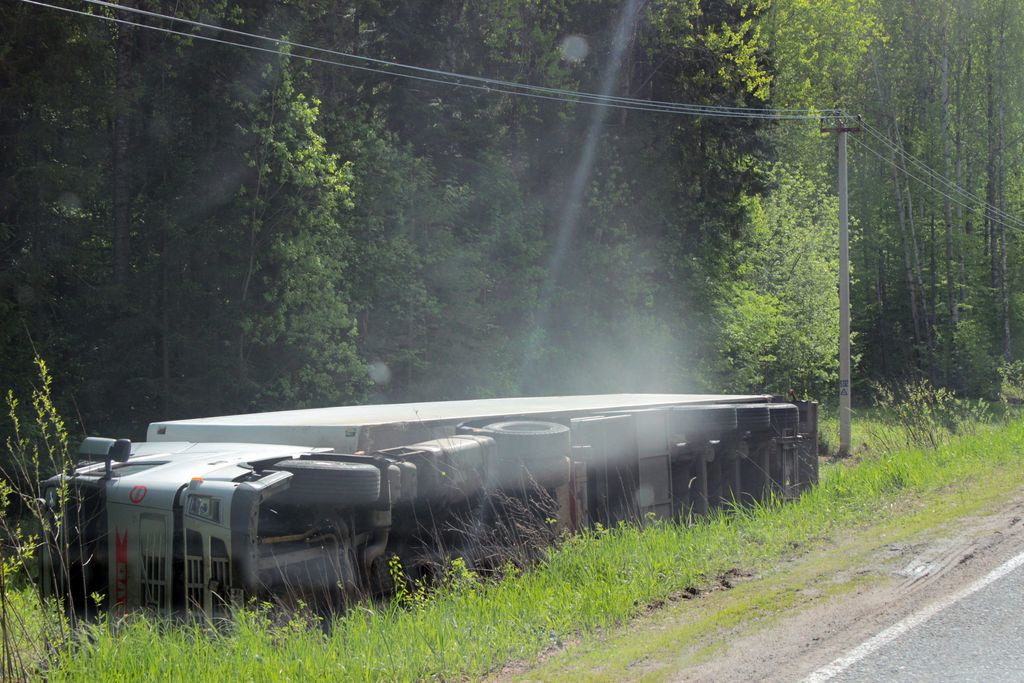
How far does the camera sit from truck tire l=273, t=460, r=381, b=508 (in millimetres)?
6402

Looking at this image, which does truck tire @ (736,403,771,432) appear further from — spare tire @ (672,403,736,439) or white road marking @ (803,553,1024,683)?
white road marking @ (803,553,1024,683)

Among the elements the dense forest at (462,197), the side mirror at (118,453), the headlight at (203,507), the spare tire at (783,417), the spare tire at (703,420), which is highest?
the dense forest at (462,197)

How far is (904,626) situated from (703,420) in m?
4.72

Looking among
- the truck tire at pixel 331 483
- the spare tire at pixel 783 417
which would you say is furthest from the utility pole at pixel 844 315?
the truck tire at pixel 331 483

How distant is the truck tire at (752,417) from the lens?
1148cm

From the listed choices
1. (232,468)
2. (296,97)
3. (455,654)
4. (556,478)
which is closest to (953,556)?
(556,478)

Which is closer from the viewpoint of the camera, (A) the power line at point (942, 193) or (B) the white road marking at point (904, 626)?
(B) the white road marking at point (904, 626)

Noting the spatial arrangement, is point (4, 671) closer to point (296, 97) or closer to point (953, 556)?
point (953, 556)

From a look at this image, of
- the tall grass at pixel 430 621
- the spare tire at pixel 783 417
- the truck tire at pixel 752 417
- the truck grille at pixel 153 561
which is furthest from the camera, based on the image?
the spare tire at pixel 783 417

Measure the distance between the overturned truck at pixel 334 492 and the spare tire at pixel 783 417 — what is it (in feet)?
5.41

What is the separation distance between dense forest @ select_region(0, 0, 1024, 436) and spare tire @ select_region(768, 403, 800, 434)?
10148mm

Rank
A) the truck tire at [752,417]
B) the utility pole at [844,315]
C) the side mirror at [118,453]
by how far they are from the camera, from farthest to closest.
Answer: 1. the utility pole at [844,315]
2. the truck tire at [752,417]
3. the side mirror at [118,453]

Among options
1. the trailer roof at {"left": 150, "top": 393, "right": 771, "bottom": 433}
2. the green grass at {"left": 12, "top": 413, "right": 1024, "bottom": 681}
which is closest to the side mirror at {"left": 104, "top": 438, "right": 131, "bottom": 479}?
the green grass at {"left": 12, "top": 413, "right": 1024, "bottom": 681}

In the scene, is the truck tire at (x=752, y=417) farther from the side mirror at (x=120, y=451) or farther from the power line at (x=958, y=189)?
the power line at (x=958, y=189)
